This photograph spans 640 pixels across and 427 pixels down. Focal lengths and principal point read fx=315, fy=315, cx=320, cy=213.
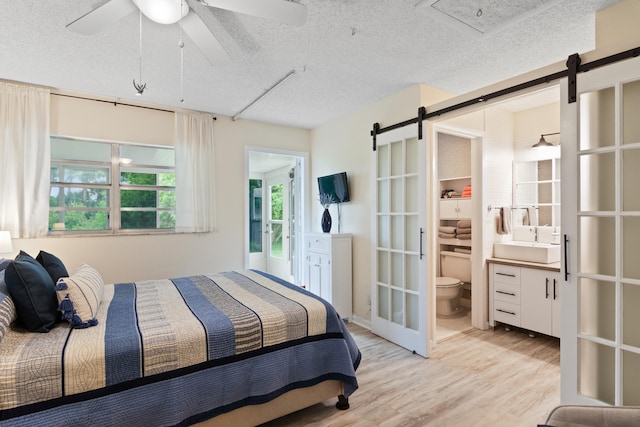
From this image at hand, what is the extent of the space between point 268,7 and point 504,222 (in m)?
3.54

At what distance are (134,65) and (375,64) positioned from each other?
210 cm

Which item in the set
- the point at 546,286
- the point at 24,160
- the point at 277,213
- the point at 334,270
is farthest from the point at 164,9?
the point at 277,213

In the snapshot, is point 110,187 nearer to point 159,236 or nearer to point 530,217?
point 159,236

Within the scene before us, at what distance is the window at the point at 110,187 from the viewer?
3.41 m

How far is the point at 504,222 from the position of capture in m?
3.83

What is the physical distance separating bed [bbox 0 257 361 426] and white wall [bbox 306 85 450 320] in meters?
1.64

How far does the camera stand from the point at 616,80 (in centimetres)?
182

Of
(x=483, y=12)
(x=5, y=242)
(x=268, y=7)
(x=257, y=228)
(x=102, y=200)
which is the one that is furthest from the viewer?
(x=257, y=228)

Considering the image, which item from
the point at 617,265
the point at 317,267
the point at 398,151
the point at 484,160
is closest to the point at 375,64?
the point at 398,151

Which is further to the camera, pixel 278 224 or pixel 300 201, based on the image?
pixel 278 224

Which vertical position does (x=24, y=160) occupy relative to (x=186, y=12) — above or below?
below

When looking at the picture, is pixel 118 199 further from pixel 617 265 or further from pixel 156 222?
pixel 617 265

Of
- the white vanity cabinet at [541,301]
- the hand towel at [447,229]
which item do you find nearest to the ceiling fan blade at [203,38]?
the white vanity cabinet at [541,301]

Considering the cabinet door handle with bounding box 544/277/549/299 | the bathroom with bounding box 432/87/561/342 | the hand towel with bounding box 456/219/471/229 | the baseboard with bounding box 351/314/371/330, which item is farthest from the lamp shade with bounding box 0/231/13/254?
the cabinet door handle with bounding box 544/277/549/299
